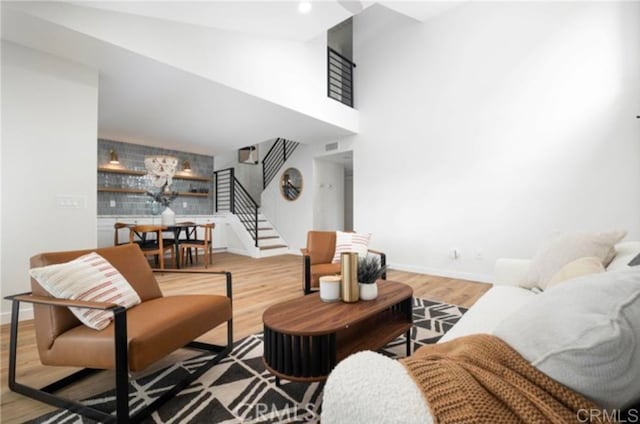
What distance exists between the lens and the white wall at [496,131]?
3.02m

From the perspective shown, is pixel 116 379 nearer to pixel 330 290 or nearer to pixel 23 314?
pixel 330 290

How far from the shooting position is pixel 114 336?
1.22 meters

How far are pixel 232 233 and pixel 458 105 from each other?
556 cm

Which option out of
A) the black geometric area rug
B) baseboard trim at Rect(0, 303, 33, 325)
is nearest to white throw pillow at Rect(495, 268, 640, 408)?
the black geometric area rug

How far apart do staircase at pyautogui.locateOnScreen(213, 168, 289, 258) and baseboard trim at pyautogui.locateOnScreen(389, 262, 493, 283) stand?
2.98m

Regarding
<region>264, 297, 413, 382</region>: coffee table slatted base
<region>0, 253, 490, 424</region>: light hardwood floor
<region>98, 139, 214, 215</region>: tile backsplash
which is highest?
<region>98, 139, 214, 215</region>: tile backsplash

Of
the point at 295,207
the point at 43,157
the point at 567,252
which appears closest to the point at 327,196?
the point at 295,207

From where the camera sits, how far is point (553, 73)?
3342 millimetres

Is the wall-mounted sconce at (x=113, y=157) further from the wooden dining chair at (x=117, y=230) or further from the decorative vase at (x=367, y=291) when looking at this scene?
the decorative vase at (x=367, y=291)

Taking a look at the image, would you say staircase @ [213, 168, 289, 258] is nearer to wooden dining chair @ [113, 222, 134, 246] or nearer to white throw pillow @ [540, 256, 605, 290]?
wooden dining chair @ [113, 222, 134, 246]

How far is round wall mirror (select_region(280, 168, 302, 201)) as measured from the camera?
21.8ft

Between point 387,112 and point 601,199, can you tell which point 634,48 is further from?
point 387,112

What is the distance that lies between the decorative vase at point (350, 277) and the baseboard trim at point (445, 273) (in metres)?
2.98

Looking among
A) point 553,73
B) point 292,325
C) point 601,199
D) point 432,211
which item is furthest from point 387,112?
point 292,325
